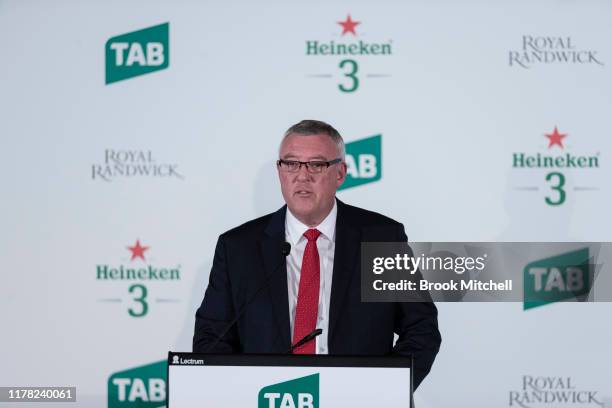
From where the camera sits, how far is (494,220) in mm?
3580

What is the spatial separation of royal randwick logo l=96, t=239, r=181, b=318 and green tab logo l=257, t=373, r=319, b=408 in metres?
1.88

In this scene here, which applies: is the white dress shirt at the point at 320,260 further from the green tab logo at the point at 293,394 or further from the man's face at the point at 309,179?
the green tab logo at the point at 293,394

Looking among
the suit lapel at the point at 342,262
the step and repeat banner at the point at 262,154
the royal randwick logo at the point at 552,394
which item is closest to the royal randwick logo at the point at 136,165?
the step and repeat banner at the point at 262,154

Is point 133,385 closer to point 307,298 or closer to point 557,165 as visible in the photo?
point 307,298

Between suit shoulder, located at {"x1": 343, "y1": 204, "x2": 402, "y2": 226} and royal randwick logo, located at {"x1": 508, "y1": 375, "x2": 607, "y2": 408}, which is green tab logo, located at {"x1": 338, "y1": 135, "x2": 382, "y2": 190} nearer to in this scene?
suit shoulder, located at {"x1": 343, "y1": 204, "x2": 402, "y2": 226}

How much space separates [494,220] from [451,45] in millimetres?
837

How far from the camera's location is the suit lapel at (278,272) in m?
2.84

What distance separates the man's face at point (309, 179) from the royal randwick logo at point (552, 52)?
116cm

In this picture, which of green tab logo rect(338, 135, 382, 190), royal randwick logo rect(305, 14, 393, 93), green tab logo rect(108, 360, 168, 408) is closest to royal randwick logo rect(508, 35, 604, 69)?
royal randwick logo rect(305, 14, 393, 93)

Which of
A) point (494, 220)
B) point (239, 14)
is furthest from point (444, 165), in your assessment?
point (239, 14)

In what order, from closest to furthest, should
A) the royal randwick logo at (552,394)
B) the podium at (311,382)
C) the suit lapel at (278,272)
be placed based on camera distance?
the podium at (311,382)
the suit lapel at (278,272)
the royal randwick logo at (552,394)

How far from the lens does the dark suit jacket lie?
284 centimetres

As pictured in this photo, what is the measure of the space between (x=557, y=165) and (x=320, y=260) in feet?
4.33

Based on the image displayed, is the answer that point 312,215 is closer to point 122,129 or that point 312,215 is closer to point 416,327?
point 416,327
